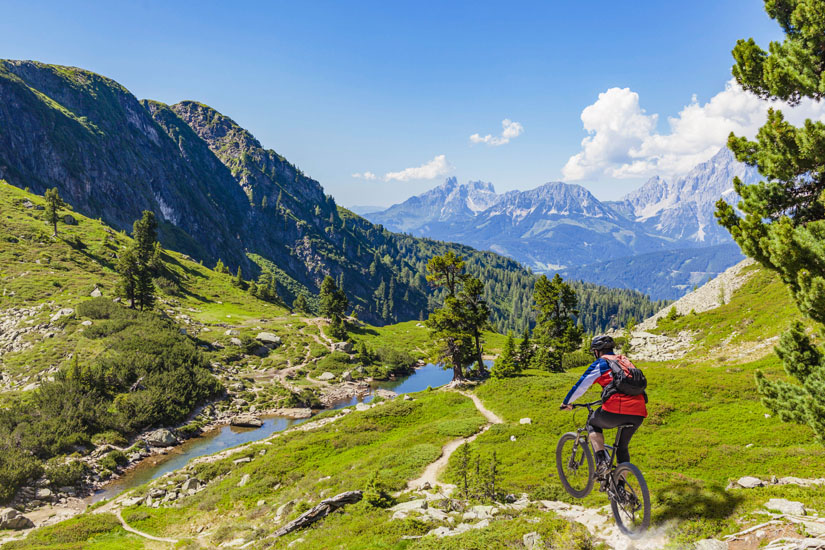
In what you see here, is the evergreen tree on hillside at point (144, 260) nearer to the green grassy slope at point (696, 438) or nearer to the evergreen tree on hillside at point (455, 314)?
the evergreen tree on hillside at point (455, 314)

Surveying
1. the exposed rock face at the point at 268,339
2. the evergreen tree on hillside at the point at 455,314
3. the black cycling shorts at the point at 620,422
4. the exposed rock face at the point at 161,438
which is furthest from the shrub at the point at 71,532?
the exposed rock face at the point at 268,339

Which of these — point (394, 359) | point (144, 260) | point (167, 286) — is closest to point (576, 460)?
point (394, 359)

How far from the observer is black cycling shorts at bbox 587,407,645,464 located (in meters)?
9.11

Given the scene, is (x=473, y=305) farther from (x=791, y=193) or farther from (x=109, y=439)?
(x=109, y=439)

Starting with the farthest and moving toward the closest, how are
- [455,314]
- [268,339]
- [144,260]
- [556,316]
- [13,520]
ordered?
[144,260], [268,339], [556,316], [455,314], [13,520]

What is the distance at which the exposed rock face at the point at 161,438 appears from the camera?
48.8 metres

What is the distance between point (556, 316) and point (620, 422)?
47.7 m

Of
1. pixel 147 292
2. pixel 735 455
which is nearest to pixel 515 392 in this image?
pixel 735 455

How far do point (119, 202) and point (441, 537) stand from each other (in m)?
236

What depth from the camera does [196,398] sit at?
59688 mm

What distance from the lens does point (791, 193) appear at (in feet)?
42.1

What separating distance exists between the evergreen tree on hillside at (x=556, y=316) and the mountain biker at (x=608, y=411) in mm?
43462

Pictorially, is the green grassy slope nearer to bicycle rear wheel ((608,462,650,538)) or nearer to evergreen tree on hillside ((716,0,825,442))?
bicycle rear wheel ((608,462,650,538))

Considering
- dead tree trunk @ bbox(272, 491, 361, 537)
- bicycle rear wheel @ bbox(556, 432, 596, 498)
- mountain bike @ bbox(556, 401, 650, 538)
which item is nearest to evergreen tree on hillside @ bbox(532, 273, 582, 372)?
dead tree trunk @ bbox(272, 491, 361, 537)
